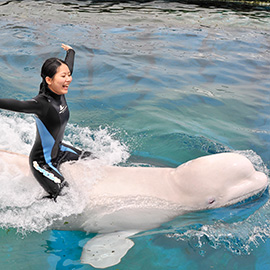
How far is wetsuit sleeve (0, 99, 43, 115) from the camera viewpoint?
3.72 metres

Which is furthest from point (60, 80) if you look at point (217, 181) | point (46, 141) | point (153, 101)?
point (153, 101)

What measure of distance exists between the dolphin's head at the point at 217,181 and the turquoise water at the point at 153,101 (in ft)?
0.68

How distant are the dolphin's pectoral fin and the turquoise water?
83 millimetres

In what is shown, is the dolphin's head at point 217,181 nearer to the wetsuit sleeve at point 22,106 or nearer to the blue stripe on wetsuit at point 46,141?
the blue stripe on wetsuit at point 46,141

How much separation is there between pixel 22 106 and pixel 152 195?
178 centimetres

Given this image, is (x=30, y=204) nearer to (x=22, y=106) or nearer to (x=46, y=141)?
(x=46, y=141)

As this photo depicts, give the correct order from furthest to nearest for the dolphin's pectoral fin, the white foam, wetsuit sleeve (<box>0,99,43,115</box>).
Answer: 1. the white foam
2. the dolphin's pectoral fin
3. wetsuit sleeve (<box>0,99,43,115</box>)

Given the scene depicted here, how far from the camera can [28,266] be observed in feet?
13.1

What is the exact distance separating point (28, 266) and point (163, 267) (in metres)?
1.43

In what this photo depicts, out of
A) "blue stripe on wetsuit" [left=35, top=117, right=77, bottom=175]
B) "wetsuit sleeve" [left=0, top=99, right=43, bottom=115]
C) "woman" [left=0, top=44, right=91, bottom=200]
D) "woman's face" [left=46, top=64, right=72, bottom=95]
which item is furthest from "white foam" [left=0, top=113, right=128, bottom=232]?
"woman's face" [left=46, top=64, right=72, bottom=95]

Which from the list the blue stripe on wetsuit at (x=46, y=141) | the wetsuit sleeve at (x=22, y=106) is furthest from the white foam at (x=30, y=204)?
the wetsuit sleeve at (x=22, y=106)

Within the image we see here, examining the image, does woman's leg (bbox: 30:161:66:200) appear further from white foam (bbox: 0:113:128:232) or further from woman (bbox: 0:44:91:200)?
white foam (bbox: 0:113:128:232)

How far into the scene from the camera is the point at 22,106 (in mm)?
3893

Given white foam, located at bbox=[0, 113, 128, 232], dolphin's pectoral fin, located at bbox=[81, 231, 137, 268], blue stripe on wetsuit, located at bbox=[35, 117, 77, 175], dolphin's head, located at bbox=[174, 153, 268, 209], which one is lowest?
dolphin's pectoral fin, located at bbox=[81, 231, 137, 268]
